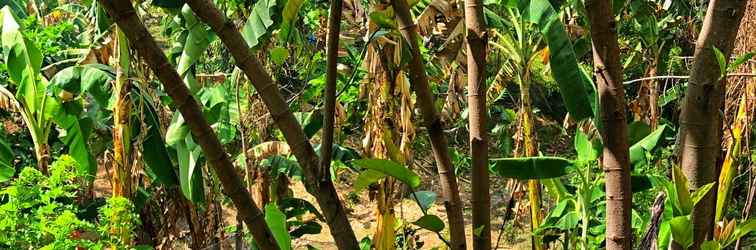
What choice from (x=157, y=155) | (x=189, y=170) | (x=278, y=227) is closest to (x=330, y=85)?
(x=278, y=227)

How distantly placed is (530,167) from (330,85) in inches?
22.7

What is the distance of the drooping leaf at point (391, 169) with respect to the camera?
104 centimetres

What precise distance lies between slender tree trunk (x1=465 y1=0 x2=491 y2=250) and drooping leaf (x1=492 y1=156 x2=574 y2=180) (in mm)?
297

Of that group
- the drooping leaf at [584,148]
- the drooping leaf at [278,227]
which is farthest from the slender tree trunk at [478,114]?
the drooping leaf at [584,148]

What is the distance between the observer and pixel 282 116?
83cm

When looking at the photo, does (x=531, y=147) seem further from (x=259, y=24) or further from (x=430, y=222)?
(x=430, y=222)

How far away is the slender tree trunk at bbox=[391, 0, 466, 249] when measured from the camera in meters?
1.01

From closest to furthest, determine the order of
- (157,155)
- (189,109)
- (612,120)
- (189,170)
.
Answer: (189,109) → (612,120) → (189,170) → (157,155)

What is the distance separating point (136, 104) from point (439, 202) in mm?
4249

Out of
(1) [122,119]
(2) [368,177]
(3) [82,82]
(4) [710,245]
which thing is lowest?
(4) [710,245]

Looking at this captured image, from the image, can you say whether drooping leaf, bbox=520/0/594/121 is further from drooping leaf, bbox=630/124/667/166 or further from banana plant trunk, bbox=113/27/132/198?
banana plant trunk, bbox=113/27/132/198

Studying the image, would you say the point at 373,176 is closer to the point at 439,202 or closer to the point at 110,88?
the point at 110,88

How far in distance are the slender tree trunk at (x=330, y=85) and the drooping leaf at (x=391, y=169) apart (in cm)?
→ 17

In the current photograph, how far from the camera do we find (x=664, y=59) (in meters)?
4.63
